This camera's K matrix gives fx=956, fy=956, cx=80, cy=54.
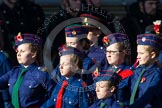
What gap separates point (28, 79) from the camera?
35.0 feet

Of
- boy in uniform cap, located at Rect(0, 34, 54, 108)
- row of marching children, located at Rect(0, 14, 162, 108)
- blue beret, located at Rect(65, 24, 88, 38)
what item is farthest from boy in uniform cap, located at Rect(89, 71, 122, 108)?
blue beret, located at Rect(65, 24, 88, 38)

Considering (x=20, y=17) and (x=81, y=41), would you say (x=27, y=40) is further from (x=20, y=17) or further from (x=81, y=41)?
(x=20, y=17)

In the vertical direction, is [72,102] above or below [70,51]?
below

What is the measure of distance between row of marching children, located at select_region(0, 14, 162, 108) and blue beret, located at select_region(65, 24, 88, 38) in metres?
0.01

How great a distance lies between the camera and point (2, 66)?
Answer: 11.2 m

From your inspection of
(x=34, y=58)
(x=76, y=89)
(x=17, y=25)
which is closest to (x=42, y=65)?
(x=34, y=58)

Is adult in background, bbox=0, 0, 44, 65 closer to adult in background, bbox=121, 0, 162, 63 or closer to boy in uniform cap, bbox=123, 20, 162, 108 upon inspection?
adult in background, bbox=121, 0, 162, 63

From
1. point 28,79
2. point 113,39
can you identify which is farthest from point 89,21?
point 28,79

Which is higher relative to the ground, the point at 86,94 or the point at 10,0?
the point at 10,0

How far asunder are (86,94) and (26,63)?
2.91ft

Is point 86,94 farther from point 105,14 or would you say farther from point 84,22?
point 105,14

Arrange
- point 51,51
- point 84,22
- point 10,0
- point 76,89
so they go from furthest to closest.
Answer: point 10,0, point 51,51, point 84,22, point 76,89

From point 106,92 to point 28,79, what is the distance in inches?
45.6

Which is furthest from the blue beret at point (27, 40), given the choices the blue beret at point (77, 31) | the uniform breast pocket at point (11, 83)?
the blue beret at point (77, 31)
